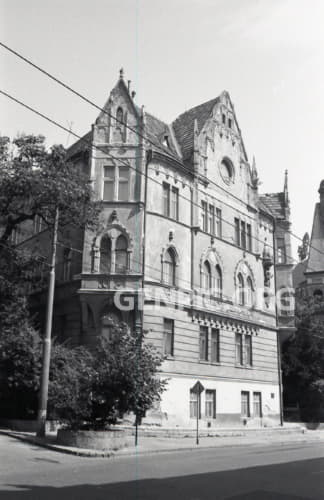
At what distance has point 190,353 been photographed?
99.6ft

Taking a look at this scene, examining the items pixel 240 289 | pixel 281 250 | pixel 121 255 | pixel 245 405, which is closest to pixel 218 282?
pixel 240 289

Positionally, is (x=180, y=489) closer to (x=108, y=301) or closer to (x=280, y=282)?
(x=108, y=301)

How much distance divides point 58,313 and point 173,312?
6.58m

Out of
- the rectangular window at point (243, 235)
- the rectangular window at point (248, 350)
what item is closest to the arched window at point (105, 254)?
the rectangular window at point (243, 235)

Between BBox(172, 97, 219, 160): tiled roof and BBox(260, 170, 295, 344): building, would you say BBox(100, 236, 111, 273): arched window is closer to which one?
BBox(172, 97, 219, 160): tiled roof

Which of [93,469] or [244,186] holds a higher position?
[244,186]

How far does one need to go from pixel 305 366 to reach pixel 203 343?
1319 cm

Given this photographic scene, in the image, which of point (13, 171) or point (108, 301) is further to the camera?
point (108, 301)

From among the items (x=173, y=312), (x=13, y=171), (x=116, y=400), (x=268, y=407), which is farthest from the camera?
(x=268, y=407)

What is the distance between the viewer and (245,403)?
33.9 m

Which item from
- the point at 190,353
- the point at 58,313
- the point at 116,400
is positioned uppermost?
the point at 58,313

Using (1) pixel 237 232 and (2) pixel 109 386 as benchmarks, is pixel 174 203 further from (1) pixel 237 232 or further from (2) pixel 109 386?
(2) pixel 109 386

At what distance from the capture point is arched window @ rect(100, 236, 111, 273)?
92.4 feet

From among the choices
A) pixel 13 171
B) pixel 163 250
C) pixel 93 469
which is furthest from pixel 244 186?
pixel 93 469
